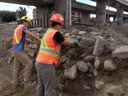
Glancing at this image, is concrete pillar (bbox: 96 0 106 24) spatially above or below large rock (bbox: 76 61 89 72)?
above

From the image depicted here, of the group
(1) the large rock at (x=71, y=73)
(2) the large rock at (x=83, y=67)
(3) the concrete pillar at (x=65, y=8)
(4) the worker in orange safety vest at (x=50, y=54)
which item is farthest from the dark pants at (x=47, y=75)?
(3) the concrete pillar at (x=65, y=8)

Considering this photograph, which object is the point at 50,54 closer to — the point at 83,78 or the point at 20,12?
the point at 83,78

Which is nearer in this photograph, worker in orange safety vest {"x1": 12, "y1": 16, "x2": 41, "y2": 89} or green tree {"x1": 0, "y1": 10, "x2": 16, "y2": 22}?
worker in orange safety vest {"x1": 12, "y1": 16, "x2": 41, "y2": 89}

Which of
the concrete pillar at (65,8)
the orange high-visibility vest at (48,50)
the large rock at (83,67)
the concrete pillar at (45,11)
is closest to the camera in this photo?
the orange high-visibility vest at (48,50)

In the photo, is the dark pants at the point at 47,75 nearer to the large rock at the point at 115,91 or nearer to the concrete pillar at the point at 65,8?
the large rock at the point at 115,91

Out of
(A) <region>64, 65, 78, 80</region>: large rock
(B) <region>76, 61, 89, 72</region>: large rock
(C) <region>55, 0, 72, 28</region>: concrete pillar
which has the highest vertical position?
(C) <region>55, 0, 72, 28</region>: concrete pillar

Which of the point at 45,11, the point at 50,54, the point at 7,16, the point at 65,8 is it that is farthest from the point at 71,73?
the point at 7,16

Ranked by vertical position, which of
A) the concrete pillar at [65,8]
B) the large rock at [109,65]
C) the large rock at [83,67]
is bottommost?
the large rock at [83,67]

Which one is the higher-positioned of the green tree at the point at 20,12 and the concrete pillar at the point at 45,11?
the green tree at the point at 20,12

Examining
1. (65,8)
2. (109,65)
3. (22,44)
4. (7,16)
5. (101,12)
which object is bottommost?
(109,65)

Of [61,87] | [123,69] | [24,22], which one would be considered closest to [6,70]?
[24,22]

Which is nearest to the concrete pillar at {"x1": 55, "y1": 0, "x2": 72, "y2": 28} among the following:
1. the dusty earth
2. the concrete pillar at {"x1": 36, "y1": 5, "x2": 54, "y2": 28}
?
the concrete pillar at {"x1": 36, "y1": 5, "x2": 54, "y2": 28}

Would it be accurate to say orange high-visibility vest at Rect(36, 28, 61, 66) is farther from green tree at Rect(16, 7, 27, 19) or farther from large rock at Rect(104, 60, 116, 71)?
green tree at Rect(16, 7, 27, 19)

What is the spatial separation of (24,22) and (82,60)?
1.88 meters
